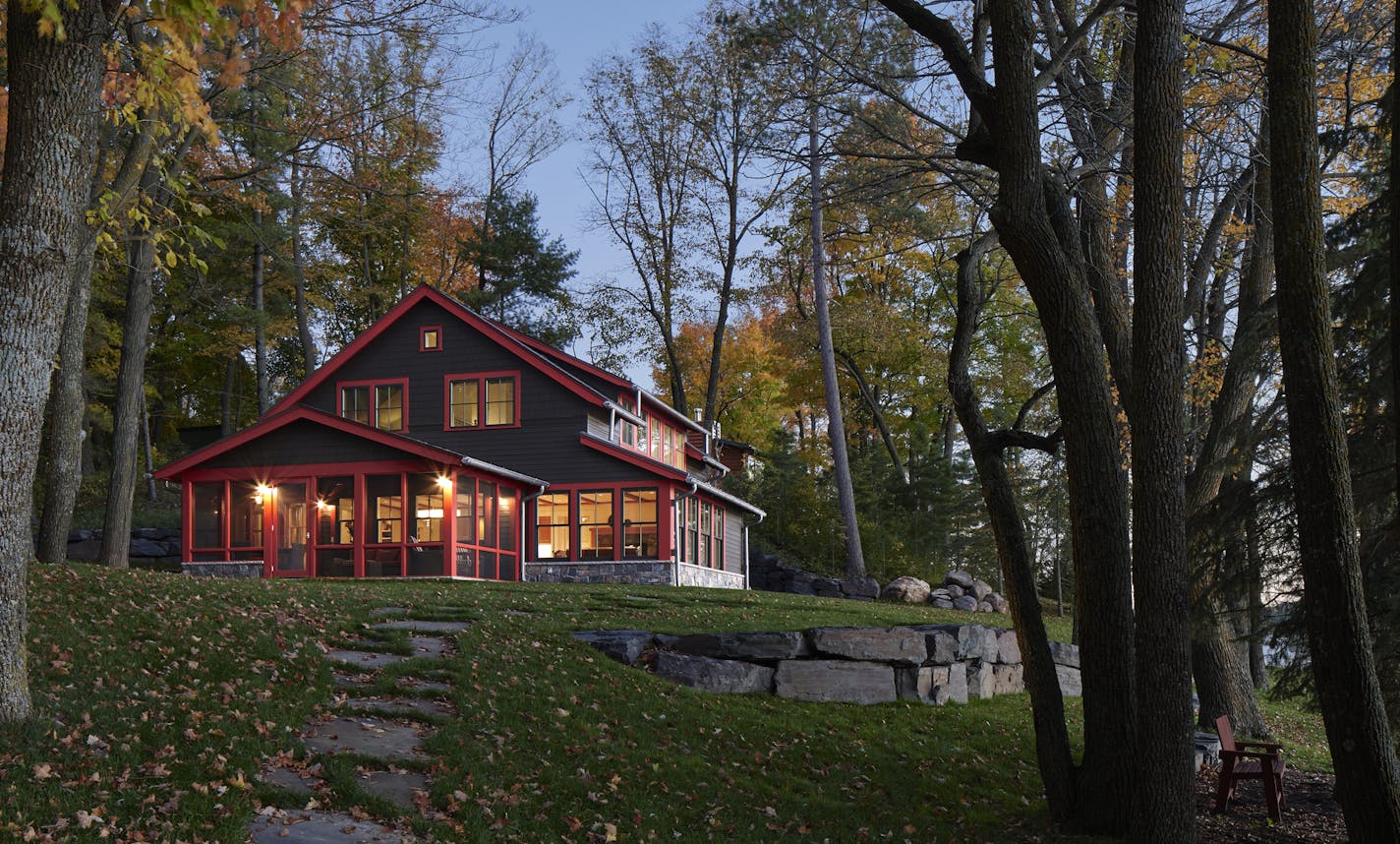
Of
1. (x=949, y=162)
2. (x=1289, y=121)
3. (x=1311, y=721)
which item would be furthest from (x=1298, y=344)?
(x=1311, y=721)

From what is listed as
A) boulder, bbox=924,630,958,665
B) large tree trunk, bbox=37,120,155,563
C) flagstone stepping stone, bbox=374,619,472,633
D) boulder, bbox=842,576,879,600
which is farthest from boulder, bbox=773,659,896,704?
boulder, bbox=842,576,879,600

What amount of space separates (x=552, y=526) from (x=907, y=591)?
836 cm

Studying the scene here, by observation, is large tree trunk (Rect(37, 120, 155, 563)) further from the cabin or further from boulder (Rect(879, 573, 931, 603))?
boulder (Rect(879, 573, 931, 603))

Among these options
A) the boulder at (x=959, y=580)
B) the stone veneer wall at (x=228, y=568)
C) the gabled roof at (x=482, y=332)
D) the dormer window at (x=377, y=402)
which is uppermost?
the gabled roof at (x=482, y=332)

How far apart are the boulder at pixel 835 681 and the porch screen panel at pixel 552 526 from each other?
45.5 ft

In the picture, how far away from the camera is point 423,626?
→ 12.1m

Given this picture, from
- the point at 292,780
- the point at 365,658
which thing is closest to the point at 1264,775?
the point at 292,780

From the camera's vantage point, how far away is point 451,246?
37.2 metres

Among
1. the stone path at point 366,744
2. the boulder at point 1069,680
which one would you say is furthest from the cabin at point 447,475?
the stone path at point 366,744

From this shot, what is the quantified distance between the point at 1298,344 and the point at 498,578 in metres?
19.6

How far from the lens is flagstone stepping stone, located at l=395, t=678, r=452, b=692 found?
9.07 metres

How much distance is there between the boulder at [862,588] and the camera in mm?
25844

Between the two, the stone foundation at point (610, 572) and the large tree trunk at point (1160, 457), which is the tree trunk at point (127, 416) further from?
the large tree trunk at point (1160, 457)

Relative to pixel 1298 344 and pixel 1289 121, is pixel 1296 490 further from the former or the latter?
pixel 1289 121
